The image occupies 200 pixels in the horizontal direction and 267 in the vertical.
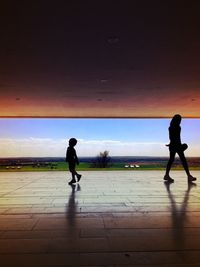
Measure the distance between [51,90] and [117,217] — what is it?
15.1ft

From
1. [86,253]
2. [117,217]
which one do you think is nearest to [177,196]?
[117,217]

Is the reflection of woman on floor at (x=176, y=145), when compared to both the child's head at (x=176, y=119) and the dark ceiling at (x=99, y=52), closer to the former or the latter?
the child's head at (x=176, y=119)

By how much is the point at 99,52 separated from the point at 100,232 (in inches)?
109

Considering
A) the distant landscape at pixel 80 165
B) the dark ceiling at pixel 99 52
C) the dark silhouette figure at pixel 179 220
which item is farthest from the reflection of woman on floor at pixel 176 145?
the distant landscape at pixel 80 165

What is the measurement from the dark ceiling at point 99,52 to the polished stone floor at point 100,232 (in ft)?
6.80

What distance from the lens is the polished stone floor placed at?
6.60ft

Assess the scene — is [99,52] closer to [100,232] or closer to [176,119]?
[100,232]

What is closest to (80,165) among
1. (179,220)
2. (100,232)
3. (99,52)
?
Result: (99,52)

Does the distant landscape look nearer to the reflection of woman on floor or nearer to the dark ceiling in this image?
the dark ceiling

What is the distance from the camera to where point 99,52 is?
4.54 m

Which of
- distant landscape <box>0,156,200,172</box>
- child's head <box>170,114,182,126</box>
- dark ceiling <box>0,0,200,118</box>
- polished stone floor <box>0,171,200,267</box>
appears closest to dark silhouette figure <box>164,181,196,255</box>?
polished stone floor <box>0,171,200,267</box>

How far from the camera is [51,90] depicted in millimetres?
7207

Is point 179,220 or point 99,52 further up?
point 99,52

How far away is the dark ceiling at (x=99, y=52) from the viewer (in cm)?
318
